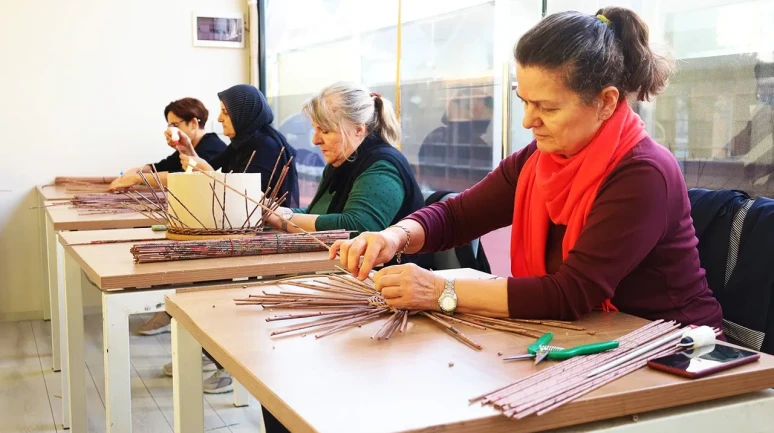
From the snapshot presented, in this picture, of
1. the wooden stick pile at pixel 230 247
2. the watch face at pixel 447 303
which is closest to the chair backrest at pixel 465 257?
the wooden stick pile at pixel 230 247

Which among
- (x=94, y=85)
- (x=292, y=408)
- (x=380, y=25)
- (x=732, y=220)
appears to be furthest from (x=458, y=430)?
(x=94, y=85)

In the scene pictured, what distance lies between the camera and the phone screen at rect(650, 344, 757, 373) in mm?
1081

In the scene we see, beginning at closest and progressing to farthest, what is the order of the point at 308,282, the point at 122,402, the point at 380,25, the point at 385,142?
the point at 308,282 → the point at 122,402 → the point at 385,142 → the point at 380,25

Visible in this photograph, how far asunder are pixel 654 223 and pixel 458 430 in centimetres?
71

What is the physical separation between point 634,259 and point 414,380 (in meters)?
0.57

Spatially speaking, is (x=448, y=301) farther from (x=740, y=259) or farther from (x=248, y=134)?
(x=248, y=134)

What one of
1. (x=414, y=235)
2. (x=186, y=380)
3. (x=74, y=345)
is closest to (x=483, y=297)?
(x=414, y=235)

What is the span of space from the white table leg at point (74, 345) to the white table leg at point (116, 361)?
1.96ft

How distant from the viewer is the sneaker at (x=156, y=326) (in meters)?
A: 4.41

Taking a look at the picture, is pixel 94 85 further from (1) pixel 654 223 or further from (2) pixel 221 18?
→ (1) pixel 654 223

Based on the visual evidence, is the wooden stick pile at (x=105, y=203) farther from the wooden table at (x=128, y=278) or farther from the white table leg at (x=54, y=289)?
the wooden table at (x=128, y=278)

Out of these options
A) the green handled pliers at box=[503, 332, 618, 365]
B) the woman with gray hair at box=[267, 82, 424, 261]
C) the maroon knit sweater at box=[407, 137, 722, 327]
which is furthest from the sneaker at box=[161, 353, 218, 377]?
the green handled pliers at box=[503, 332, 618, 365]

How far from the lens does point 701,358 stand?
112 centimetres

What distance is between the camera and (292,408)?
0.93m
